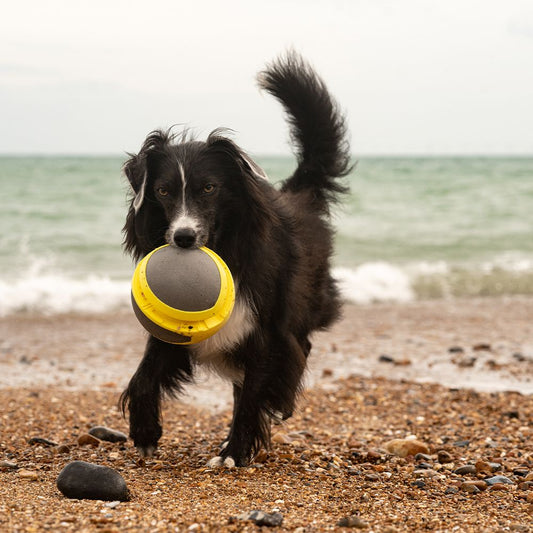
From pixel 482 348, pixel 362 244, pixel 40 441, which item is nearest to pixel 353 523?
pixel 40 441

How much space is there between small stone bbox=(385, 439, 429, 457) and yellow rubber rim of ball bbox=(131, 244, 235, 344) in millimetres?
1535

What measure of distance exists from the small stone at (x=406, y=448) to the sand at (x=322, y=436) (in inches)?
5.1

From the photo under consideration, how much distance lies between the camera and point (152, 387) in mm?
4789

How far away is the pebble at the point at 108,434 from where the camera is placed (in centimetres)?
530

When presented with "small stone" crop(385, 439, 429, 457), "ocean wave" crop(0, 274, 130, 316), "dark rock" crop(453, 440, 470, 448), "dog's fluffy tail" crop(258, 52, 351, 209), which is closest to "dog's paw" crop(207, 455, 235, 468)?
"small stone" crop(385, 439, 429, 457)

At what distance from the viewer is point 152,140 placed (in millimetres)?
4605

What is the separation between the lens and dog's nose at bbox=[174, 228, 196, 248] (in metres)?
4.12

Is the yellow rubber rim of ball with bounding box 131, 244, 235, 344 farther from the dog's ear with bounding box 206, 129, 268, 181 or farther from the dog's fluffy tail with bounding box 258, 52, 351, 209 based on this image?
the dog's fluffy tail with bounding box 258, 52, 351, 209

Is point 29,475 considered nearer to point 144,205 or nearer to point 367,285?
point 144,205

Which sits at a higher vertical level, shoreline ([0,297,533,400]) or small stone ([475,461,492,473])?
small stone ([475,461,492,473])

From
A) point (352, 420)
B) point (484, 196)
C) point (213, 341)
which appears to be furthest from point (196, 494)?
point (484, 196)

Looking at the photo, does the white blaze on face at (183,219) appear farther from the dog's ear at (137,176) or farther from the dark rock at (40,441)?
the dark rock at (40,441)

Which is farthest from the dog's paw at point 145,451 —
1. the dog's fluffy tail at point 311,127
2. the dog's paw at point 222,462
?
the dog's fluffy tail at point 311,127

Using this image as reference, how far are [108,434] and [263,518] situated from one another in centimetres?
218
